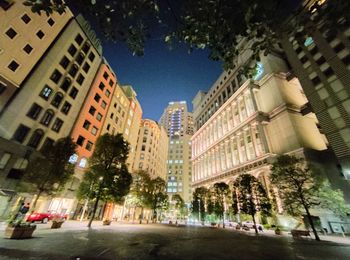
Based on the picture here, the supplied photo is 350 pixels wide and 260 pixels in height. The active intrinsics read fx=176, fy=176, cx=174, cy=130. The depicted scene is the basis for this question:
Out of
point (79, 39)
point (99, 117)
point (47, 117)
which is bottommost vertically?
point (47, 117)

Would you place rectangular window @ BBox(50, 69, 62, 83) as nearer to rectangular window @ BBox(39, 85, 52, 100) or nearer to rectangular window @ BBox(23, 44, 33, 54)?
rectangular window @ BBox(39, 85, 52, 100)

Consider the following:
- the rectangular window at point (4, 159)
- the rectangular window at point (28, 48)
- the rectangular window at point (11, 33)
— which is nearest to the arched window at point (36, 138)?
the rectangular window at point (4, 159)

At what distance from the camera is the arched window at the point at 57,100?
3198 centimetres

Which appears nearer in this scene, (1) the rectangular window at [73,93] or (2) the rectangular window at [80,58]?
(1) the rectangular window at [73,93]

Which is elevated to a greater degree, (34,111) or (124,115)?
(124,115)

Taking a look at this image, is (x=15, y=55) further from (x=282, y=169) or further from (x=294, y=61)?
(x=294, y=61)

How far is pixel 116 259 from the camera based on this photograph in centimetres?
816

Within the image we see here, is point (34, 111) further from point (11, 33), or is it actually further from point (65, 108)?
point (11, 33)

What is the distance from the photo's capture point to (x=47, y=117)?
101 ft

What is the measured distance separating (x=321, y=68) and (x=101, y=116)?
49.0m

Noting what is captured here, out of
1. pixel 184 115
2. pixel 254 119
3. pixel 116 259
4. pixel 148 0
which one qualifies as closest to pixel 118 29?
pixel 148 0

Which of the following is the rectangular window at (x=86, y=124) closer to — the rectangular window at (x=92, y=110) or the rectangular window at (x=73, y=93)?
the rectangular window at (x=92, y=110)

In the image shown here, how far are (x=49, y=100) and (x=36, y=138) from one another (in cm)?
711

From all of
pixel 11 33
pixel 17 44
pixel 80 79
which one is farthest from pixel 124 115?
pixel 11 33
